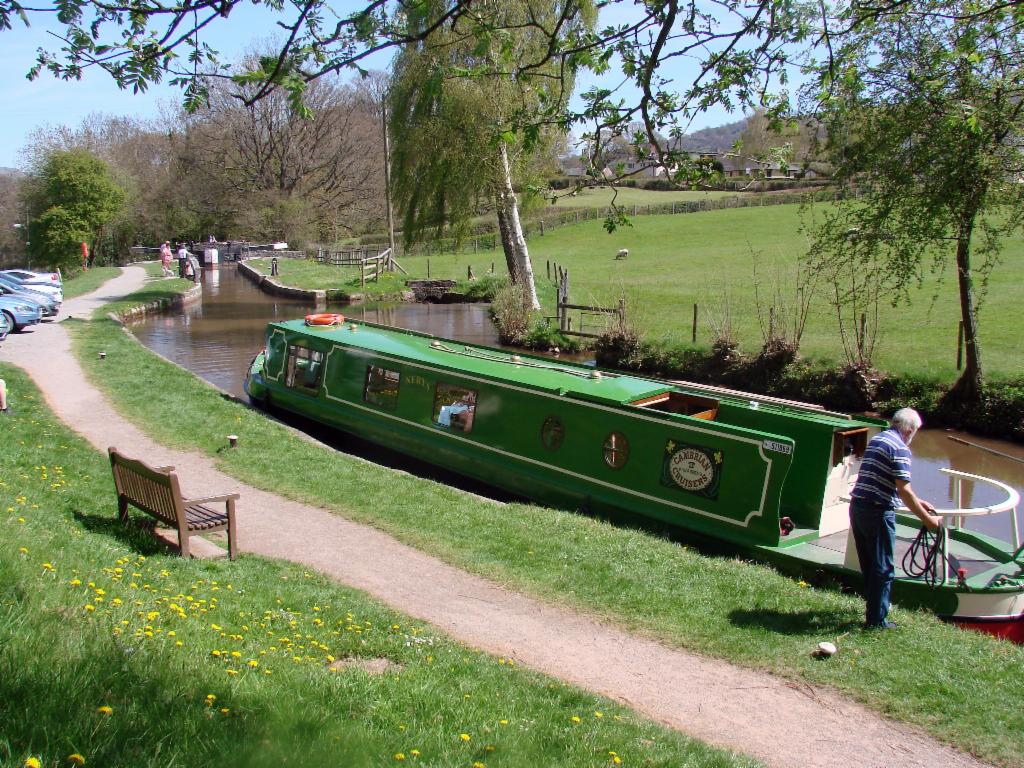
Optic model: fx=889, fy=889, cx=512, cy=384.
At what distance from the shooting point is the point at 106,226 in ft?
184

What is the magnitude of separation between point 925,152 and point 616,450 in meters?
8.94

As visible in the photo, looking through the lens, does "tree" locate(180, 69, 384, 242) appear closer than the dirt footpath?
No

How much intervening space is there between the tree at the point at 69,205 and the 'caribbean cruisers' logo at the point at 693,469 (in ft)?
154

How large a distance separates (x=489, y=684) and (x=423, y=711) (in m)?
0.77

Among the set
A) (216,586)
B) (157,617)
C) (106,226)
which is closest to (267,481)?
(216,586)

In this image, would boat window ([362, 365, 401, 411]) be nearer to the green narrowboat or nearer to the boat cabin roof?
the green narrowboat

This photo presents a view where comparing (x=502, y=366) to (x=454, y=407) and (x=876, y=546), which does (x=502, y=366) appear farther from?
(x=876, y=546)

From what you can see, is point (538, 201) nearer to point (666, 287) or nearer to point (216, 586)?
point (666, 287)

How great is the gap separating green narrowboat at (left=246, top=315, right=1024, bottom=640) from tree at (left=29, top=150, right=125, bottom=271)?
39.8 meters

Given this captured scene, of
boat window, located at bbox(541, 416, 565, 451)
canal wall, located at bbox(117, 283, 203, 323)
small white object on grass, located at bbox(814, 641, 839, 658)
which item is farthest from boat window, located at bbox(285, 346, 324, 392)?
canal wall, located at bbox(117, 283, 203, 323)

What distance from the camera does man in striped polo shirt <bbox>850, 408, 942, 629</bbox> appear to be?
680cm

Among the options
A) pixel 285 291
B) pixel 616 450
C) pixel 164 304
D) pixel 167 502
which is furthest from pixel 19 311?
pixel 616 450

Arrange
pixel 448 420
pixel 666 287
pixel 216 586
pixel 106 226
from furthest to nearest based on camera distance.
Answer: pixel 106 226 → pixel 666 287 → pixel 448 420 → pixel 216 586

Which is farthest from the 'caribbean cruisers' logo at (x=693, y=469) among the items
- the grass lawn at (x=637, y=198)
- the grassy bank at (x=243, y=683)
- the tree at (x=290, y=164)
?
the grass lawn at (x=637, y=198)
